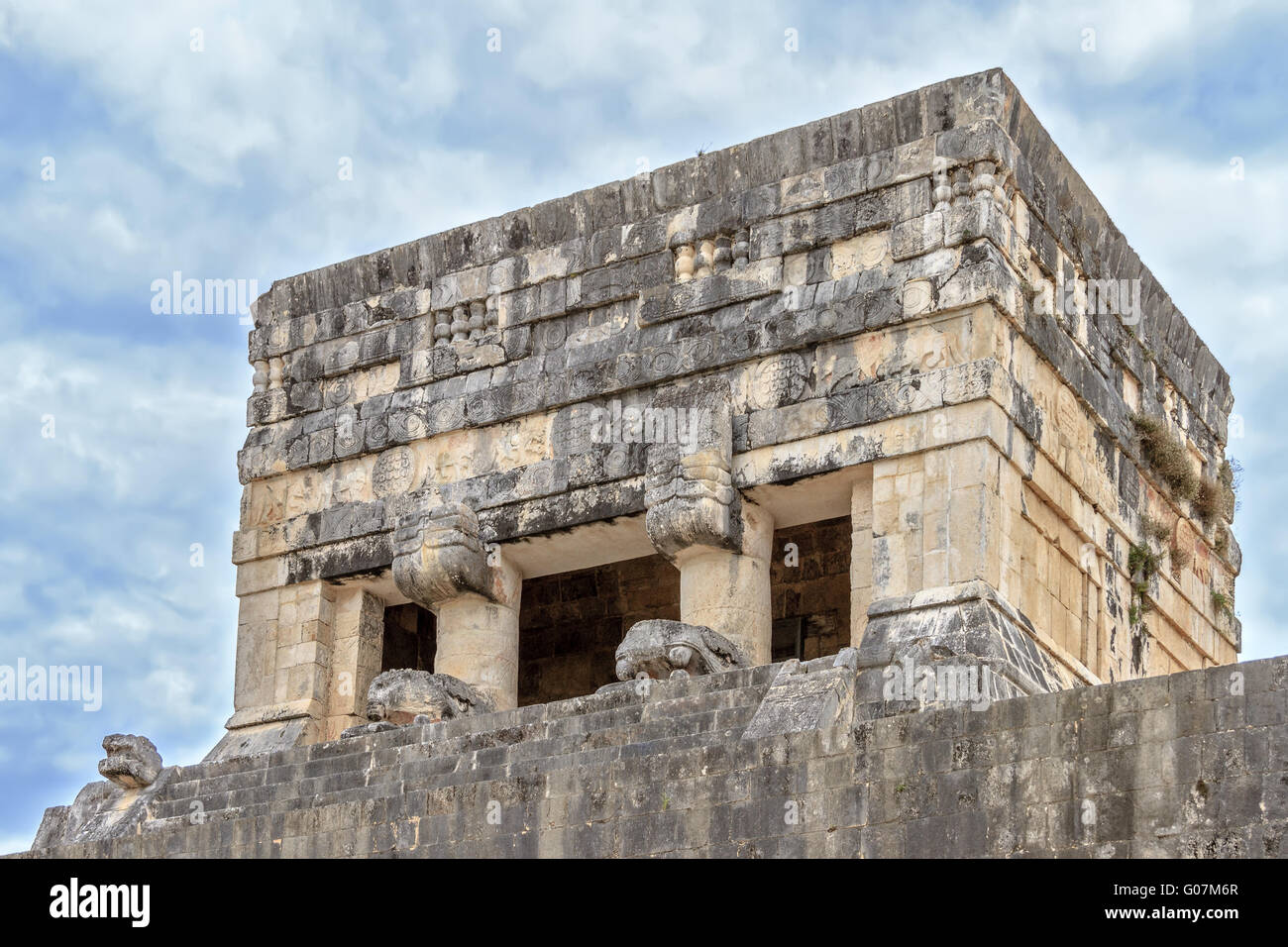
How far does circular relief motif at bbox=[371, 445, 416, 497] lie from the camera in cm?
2428

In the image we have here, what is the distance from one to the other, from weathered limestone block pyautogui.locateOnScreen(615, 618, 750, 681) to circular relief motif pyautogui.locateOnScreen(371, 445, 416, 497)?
14.0 ft

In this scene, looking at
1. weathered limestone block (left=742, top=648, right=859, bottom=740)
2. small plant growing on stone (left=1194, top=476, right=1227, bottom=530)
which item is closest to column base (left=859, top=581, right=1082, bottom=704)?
weathered limestone block (left=742, top=648, right=859, bottom=740)

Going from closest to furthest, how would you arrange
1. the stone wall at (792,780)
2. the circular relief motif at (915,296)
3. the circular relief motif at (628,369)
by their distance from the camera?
the stone wall at (792,780)
the circular relief motif at (915,296)
the circular relief motif at (628,369)

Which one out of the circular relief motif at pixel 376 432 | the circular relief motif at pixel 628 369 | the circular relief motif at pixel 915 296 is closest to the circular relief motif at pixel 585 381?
the circular relief motif at pixel 628 369

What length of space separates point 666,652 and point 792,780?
12.6 ft

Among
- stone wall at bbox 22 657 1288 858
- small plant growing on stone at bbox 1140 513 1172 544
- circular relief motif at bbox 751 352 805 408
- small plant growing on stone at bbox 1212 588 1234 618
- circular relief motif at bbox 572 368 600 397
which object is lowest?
Result: stone wall at bbox 22 657 1288 858

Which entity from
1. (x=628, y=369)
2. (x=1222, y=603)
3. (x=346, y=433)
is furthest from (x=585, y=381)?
(x=1222, y=603)

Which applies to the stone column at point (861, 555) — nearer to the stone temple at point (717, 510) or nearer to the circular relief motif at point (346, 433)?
the stone temple at point (717, 510)

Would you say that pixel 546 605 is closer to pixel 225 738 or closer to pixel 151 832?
pixel 225 738

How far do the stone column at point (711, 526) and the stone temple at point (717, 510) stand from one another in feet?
0.12

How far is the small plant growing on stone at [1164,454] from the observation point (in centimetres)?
2406

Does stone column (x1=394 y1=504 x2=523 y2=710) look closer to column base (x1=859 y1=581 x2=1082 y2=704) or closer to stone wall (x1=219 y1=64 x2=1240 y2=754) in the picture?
stone wall (x1=219 y1=64 x2=1240 y2=754)
